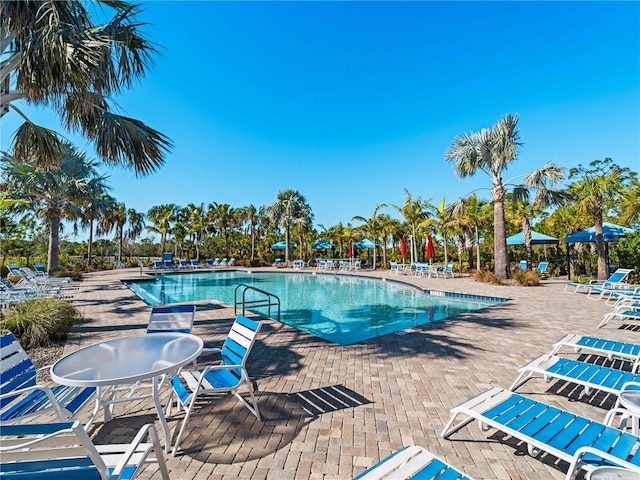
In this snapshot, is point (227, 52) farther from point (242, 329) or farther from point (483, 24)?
point (242, 329)

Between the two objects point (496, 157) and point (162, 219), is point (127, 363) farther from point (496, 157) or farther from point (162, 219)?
point (162, 219)

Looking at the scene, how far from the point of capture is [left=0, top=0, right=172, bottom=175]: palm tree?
432 cm

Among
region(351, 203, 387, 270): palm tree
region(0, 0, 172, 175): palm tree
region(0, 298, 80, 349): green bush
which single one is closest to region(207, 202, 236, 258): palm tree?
region(351, 203, 387, 270): palm tree

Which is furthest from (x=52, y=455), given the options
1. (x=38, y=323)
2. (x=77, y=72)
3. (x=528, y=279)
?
(x=528, y=279)

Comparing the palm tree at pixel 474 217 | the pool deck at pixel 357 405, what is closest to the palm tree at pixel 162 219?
the pool deck at pixel 357 405

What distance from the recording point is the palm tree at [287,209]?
29.2 m

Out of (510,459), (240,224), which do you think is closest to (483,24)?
(510,459)

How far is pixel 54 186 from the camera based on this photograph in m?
14.8

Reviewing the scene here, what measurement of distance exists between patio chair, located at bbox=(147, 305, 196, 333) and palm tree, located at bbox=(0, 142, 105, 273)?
14759mm

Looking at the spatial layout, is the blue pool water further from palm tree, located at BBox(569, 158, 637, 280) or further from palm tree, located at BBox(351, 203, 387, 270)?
palm tree, located at BBox(351, 203, 387, 270)

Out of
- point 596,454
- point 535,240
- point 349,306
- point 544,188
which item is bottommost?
point 349,306

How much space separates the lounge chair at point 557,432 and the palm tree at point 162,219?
33.1 metres

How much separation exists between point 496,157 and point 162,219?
1221 inches

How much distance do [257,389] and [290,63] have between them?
1716cm
